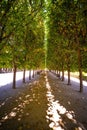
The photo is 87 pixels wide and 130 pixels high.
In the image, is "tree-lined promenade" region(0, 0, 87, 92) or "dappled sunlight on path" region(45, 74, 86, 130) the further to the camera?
"tree-lined promenade" region(0, 0, 87, 92)

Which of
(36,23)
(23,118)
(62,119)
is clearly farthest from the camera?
(36,23)

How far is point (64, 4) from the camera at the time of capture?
2612 centimetres

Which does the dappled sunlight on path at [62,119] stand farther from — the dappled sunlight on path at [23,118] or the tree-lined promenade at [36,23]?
the tree-lined promenade at [36,23]

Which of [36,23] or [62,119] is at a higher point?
[36,23]

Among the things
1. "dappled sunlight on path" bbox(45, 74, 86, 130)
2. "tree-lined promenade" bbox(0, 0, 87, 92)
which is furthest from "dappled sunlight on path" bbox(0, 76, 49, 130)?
"tree-lined promenade" bbox(0, 0, 87, 92)

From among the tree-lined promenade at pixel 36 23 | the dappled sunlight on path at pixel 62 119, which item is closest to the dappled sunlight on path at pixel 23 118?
the dappled sunlight on path at pixel 62 119

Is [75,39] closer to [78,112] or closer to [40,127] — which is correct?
[78,112]

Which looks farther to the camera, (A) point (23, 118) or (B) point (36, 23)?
(B) point (36, 23)

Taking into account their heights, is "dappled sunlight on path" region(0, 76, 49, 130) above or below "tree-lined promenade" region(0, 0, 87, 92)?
below

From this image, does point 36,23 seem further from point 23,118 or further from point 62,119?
point 62,119

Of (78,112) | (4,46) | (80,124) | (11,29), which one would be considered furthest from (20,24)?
(80,124)

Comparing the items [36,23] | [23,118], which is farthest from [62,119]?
[36,23]

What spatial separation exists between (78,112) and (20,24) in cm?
960

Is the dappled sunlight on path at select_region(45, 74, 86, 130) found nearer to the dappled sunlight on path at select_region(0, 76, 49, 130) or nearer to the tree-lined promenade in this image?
the dappled sunlight on path at select_region(0, 76, 49, 130)
